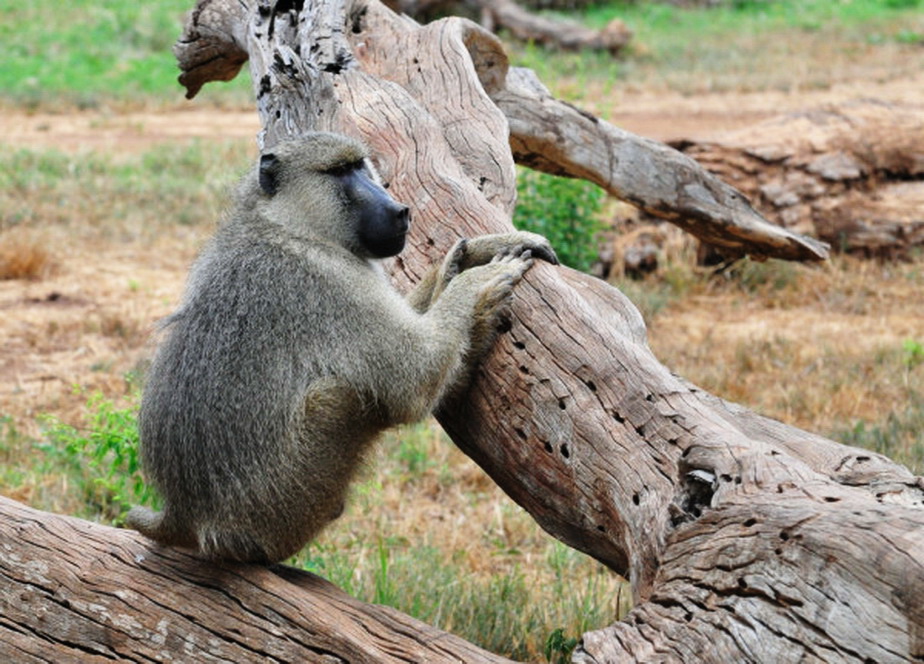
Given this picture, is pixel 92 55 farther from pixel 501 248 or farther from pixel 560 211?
pixel 501 248

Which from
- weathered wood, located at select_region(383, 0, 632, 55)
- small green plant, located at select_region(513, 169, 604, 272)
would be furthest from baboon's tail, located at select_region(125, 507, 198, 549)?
weathered wood, located at select_region(383, 0, 632, 55)

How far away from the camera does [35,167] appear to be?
40.6ft

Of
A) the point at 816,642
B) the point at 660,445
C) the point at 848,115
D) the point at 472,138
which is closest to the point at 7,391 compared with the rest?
the point at 472,138

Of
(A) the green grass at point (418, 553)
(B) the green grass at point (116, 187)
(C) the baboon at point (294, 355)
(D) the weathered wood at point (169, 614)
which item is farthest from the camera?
(B) the green grass at point (116, 187)

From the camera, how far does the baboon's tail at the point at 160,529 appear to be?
365 centimetres

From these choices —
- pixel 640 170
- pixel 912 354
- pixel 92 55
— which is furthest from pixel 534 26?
pixel 640 170

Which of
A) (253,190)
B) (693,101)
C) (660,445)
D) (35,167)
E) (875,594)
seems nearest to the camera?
→ (875,594)

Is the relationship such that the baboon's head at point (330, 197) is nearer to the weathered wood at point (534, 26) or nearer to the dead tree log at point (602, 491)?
the dead tree log at point (602, 491)

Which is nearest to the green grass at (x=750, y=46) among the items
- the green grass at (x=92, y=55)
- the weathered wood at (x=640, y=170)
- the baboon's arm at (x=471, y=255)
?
the green grass at (x=92, y=55)

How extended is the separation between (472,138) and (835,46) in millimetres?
15819

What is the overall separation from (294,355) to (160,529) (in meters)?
0.66

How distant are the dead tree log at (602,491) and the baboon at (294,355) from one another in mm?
137

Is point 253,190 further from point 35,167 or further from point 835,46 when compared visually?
point 835,46

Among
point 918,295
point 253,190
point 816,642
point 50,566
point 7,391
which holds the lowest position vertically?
point 7,391
